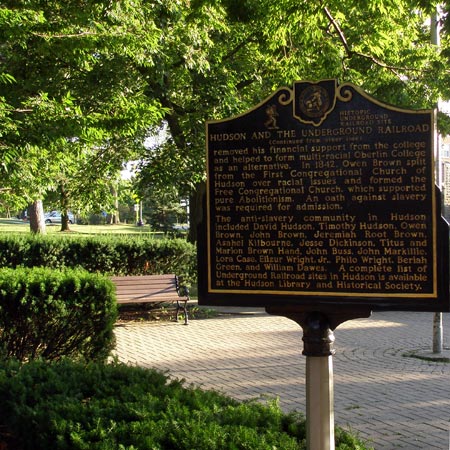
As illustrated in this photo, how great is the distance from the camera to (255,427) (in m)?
4.00

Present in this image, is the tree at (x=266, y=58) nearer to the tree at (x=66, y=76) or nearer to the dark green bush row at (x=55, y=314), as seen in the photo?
the tree at (x=66, y=76)

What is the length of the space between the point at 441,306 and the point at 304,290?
788mm

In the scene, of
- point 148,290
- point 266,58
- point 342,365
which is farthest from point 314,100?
point 266,58

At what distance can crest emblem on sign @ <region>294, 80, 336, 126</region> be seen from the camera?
3.88 meters

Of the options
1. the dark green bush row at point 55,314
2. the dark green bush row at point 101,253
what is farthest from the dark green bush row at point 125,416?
the dark green bush row at point 101,253

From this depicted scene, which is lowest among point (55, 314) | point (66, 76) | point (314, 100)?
point (55, 314)

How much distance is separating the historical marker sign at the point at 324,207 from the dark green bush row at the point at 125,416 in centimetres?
75

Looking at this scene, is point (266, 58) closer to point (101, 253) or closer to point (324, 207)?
point (101, 253)

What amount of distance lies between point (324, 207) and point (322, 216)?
56 millimetres

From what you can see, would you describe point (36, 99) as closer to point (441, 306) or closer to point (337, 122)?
point (337, 122)

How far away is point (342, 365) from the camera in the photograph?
8781 millimetres

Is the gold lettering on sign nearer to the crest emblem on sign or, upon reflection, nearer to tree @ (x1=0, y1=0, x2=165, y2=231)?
the crest emblem on sign

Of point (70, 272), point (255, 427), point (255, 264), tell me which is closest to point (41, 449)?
point (255, 427)

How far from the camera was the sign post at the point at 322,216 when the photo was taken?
366 centimetres
